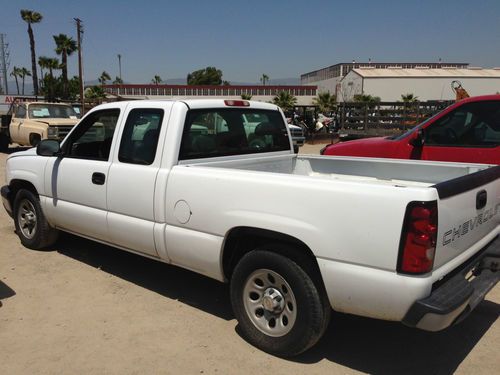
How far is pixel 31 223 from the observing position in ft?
18.4

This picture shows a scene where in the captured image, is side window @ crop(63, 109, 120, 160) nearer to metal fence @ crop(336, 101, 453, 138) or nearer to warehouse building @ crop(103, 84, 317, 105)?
metal fence @ crop(336, 101, 453, 138)

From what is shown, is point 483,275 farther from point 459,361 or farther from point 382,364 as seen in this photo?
point 382,364

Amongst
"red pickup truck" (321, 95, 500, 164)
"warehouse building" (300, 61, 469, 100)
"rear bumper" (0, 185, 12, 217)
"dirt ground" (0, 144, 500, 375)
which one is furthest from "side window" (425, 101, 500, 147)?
"warehouse building" (300, 61, 469, 100)

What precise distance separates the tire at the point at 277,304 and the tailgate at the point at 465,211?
818 millimetres

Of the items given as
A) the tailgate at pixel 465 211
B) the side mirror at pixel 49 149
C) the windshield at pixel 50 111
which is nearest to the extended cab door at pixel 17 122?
the windshield at pixel 50 111

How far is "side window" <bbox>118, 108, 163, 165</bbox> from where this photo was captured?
4.02 m

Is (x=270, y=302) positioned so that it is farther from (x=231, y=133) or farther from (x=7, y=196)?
(x=7, y=196)

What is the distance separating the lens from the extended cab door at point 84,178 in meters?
4.43

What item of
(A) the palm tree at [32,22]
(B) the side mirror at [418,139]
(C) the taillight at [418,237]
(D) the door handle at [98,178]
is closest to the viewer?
(C) the taillight at [418,237]

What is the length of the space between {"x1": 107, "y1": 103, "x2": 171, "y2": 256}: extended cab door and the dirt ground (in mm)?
575

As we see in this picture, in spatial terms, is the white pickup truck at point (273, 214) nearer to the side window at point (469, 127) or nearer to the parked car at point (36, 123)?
the side window at point (469, 127)

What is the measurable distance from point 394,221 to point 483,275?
1.16 m

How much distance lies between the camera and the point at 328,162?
4914mm

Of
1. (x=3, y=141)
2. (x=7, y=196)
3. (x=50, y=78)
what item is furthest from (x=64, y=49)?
(x=7, y=196)
